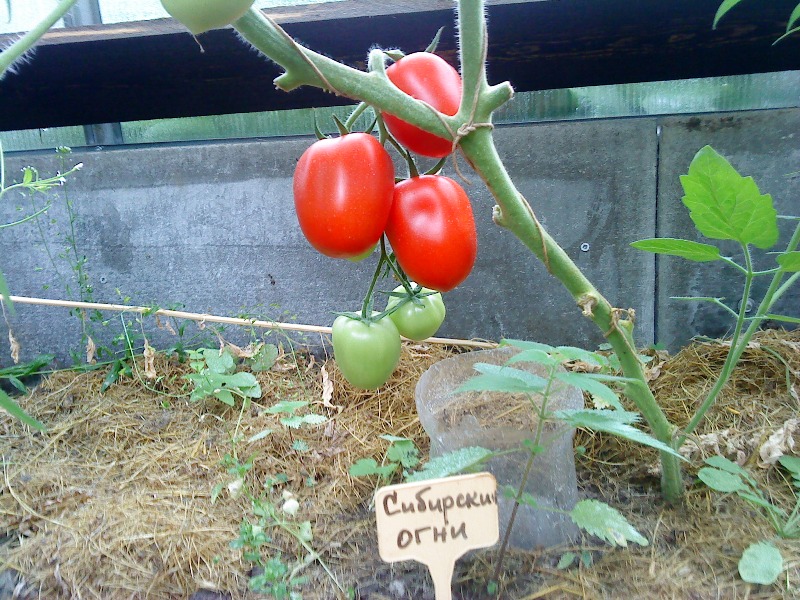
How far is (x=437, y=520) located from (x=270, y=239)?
1076mm

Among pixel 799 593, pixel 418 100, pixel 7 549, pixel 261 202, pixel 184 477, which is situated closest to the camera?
pixel 418 100

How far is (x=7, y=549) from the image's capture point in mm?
839

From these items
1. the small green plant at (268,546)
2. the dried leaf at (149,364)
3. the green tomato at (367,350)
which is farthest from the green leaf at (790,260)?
the dried leaf at (149,364)

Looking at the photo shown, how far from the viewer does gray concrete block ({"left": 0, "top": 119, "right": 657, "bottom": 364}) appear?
1.36 meters

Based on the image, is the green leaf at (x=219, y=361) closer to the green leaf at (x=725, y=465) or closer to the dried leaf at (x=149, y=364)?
the dried leaf at (x=149, y=364)

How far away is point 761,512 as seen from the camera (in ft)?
2.47

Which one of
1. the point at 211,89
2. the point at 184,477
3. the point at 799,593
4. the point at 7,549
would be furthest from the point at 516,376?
the point at 211,89

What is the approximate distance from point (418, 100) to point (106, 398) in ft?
3.76

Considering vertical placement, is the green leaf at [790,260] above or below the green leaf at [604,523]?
above

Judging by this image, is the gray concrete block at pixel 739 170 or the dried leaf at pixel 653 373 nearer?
the dried leaf at pixel 653 373

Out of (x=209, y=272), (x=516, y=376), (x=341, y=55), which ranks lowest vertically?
(x=209, y=272)

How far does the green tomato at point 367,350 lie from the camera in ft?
2.22

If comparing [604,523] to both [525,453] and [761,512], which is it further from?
[761,512]

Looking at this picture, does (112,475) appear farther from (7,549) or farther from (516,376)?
(516,376)
